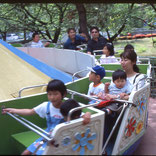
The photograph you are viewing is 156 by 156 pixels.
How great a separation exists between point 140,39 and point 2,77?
60.4 ft

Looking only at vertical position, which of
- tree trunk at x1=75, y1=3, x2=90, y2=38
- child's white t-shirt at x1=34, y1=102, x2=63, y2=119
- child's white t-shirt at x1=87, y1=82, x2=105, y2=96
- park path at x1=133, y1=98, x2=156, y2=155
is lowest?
park path at x1=133, y1=98, x2=156, y2=155

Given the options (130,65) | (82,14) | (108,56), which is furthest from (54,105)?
(82,14)

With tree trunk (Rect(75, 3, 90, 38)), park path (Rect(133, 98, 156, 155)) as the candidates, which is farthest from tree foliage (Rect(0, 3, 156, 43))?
park path (Rect(133, 98, 156, 155))

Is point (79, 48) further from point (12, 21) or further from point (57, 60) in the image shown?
point (12, 21)

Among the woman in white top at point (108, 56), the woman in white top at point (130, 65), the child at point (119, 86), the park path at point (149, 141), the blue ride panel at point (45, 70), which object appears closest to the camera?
the child at point (119, 86)

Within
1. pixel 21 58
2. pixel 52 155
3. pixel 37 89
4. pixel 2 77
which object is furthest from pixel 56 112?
pixel 21 58

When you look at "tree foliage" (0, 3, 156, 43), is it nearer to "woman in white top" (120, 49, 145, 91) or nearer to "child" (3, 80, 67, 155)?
"woman in white top" (120, 49, 145, 91)

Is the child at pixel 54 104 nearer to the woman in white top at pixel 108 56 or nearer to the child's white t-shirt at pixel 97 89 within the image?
the child's white t-shirt at pixel 97 89

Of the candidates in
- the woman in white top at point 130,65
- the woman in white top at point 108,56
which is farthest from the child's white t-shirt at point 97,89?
the woman in white top at point 108,56

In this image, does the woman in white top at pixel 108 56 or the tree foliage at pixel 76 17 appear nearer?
the woman in white top at pixel 108 56

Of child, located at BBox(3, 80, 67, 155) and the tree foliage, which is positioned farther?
the tree foliage

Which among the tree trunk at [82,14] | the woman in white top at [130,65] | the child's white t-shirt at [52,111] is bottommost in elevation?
the child's white t-shirt at [52,111]

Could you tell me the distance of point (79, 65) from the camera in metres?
9.11

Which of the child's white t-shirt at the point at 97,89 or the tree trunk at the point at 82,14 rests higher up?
the tree trunk at the point at 82,14
